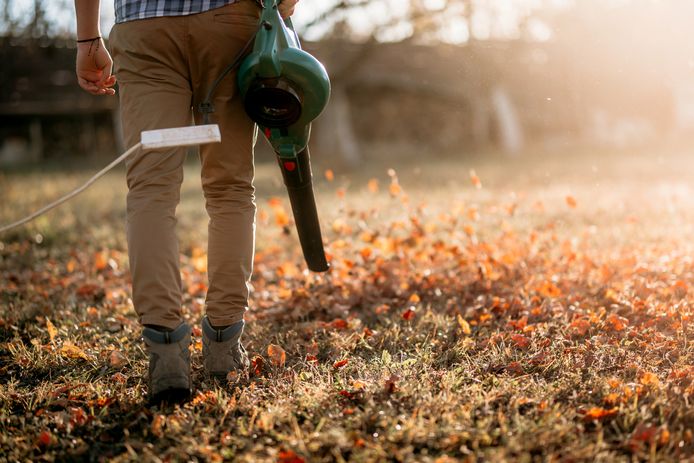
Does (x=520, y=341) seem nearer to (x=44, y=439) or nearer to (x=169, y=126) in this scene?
(x=169, y=126)

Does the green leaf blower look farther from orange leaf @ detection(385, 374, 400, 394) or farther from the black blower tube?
orange leaf @ detection(385, 374, 400, 394)

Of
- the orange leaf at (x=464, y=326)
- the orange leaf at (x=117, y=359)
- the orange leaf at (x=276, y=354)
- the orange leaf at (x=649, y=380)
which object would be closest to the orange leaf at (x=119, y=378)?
the orange leaf at (x=117, y=359)

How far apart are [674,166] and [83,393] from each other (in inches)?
448

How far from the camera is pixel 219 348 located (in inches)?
92.4

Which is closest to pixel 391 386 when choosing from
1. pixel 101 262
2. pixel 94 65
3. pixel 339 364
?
pixel 339 364

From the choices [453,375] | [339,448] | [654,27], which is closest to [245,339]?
[453,375]

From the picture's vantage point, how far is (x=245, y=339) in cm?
288

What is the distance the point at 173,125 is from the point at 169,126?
0.02m

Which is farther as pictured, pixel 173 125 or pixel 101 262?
pixel 101 262

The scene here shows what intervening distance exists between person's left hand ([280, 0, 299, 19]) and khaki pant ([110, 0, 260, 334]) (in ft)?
0.39

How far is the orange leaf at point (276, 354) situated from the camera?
2.53 metres

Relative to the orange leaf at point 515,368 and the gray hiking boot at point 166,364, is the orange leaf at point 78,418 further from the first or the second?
the orange leaf at point 515,368

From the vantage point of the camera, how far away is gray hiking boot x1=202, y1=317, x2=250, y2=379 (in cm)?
234

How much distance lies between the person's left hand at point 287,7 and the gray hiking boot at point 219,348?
103cm
